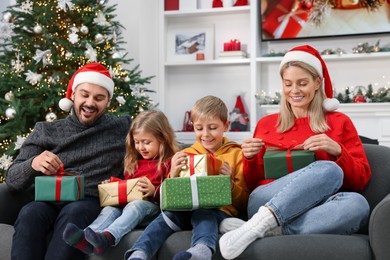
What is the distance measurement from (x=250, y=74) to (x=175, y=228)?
151 inches

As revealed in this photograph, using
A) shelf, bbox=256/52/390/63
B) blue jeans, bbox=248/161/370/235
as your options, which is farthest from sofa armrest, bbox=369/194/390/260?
shelf, bbox=256/52/390/63

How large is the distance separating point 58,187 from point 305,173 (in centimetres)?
106

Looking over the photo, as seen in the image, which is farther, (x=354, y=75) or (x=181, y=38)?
(x=181, y=38)

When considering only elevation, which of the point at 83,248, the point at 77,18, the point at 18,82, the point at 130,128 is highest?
the point at 77,18

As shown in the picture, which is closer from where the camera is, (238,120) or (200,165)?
(200,165)

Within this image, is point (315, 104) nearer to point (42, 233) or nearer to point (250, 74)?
point (42, 233)

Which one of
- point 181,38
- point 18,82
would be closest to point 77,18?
point 18,82

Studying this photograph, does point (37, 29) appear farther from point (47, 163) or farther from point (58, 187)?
point (58, 187)

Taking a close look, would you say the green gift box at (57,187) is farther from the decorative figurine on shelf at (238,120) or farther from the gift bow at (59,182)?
the decorative figurine on shelf at (238,120)

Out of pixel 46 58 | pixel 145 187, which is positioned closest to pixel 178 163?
pixel 145 187

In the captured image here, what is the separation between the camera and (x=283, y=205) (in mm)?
2293

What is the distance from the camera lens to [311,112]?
2721 mm

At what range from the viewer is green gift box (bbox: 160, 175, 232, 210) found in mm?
2381

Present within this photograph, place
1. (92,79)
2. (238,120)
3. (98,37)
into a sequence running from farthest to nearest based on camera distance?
(238,120) → (98,37) → (92,79)
